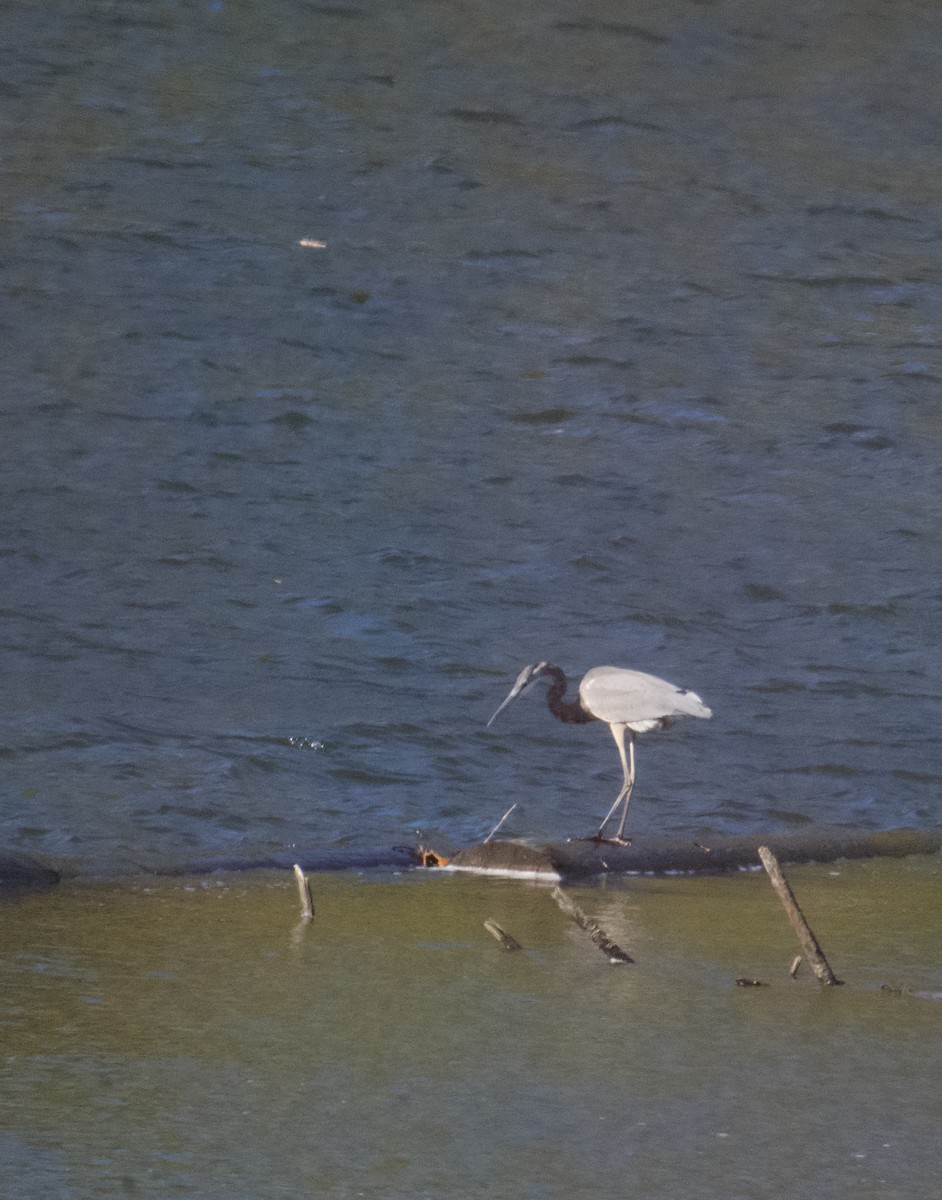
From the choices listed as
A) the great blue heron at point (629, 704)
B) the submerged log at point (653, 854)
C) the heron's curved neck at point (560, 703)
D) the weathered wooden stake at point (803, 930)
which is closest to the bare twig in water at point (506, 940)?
the weathered wooden stake at point (803, 930)

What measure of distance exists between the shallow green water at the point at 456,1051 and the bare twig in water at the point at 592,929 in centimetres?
3

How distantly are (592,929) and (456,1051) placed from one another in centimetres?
36

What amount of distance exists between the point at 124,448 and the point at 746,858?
3.48 m

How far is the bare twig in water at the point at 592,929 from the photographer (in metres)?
2.26

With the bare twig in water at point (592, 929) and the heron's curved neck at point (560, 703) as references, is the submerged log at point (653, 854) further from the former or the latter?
the bare twig in water at point (592, 929)

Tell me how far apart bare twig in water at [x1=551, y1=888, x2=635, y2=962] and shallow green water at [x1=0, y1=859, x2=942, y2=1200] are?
26 mm

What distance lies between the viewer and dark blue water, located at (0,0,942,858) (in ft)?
14.7

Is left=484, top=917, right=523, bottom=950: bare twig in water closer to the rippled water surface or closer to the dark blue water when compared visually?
the rippled water surface

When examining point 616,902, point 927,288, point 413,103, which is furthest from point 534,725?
point 413,103

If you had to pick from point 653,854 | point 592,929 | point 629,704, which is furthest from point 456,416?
point 592,929

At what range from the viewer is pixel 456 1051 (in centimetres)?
203

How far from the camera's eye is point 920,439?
22.0ft

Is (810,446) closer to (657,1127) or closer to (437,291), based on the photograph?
(437,291)

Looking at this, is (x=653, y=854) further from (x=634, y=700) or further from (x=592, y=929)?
(x=592, y=929)
